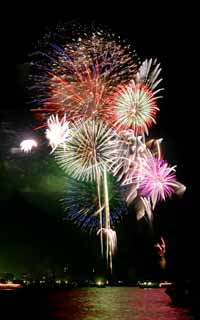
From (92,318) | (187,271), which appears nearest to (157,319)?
(92,318)

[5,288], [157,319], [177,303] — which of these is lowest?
[157,319]

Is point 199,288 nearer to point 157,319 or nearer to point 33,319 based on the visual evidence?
point 157,319

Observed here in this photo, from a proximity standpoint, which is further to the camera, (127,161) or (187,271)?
(187,271)

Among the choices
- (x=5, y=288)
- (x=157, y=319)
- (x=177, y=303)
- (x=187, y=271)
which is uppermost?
(x=5, y=288)

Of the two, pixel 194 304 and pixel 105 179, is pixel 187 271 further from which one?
pixel 105 179

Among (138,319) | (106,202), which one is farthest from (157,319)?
(106,202)

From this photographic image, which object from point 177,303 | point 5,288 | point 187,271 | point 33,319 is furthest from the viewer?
point 5,288

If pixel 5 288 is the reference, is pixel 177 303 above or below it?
below

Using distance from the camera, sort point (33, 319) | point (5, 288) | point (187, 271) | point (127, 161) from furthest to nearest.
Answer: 1. point (5, 288)
2. point (187, 271)
3. point (33, 319)
4. point (127, 161)

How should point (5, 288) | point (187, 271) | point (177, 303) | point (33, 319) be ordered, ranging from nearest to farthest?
point (33, 319) < point (177, 303) < point (187, 271) < point (5, 288)
